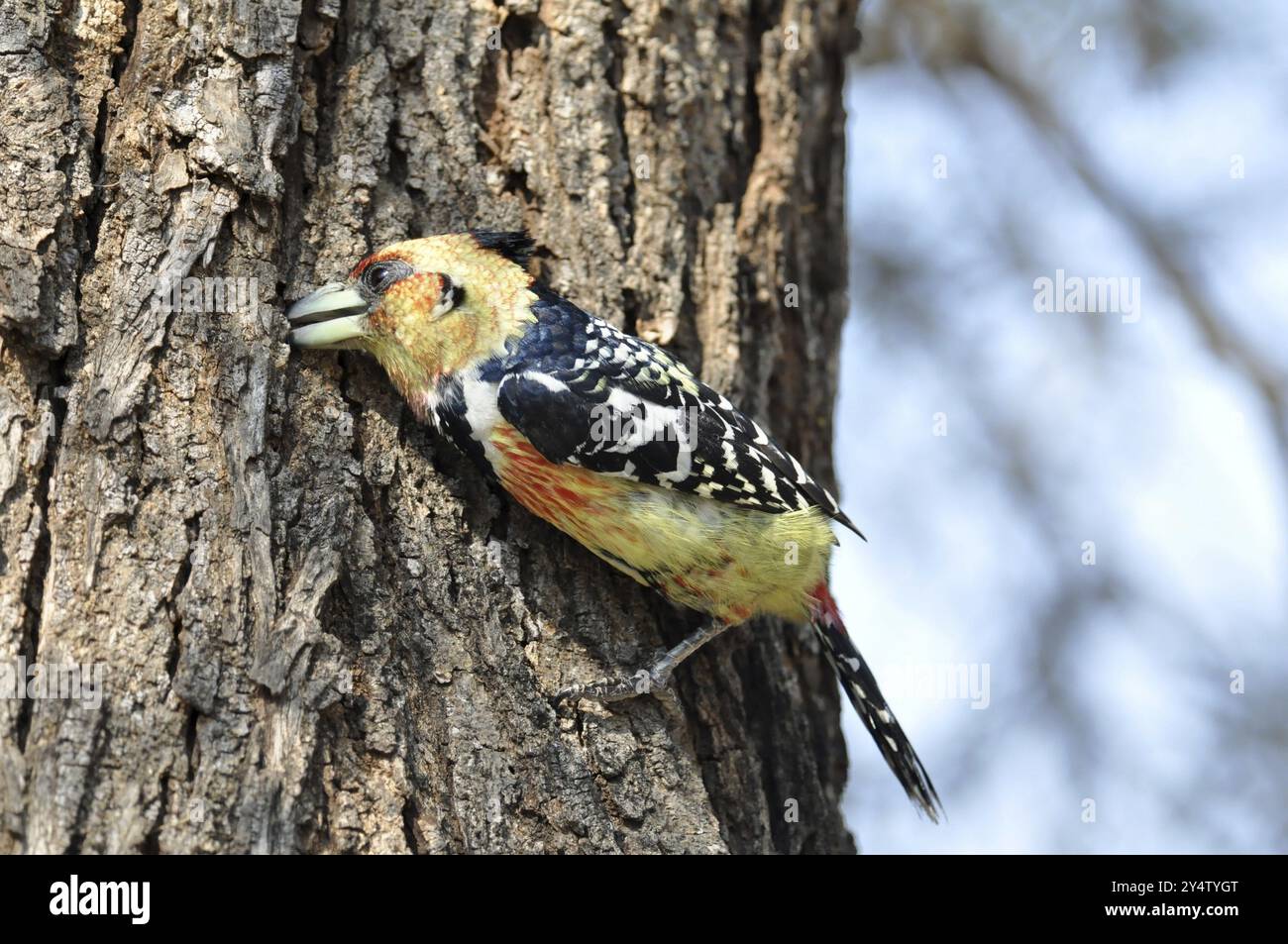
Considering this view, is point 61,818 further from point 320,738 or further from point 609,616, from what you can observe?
point 609,616

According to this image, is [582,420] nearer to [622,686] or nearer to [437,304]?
Result: [437,304]

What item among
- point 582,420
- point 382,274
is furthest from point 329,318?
point 582,420

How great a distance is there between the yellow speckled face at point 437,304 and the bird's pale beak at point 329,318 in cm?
4

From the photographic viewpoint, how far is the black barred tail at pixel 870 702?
3.96 meters

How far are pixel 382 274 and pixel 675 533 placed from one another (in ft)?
3.58

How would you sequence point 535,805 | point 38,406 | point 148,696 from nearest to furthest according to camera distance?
point 148,696 → point 38,406 → point 535,805

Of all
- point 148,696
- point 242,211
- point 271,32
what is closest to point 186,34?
point 271,32

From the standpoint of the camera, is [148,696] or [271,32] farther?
[271,32]

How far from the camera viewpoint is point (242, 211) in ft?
10.3

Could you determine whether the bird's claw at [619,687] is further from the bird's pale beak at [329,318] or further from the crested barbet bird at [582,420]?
the bird's pale beak at [329,318]

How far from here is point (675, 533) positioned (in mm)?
3502

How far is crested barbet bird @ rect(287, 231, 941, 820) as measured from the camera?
3414 millimetres
